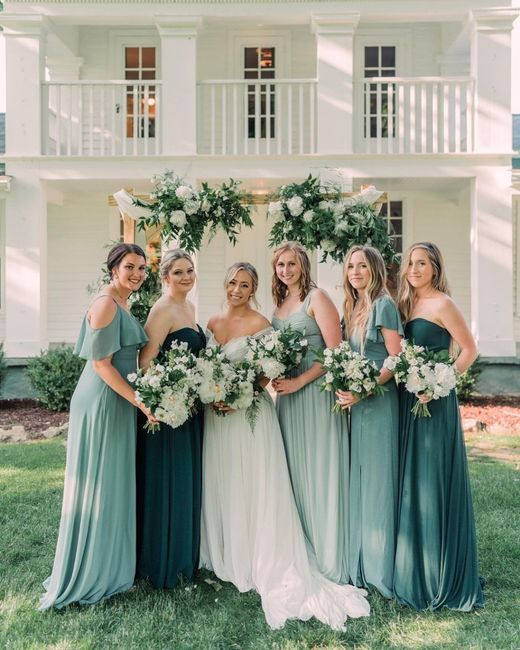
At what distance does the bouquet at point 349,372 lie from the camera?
3842mm

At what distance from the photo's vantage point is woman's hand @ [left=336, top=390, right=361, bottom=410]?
3.95 metres

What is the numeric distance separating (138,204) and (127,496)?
2.12 metres

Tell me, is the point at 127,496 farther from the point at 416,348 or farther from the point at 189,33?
the point at 189,33

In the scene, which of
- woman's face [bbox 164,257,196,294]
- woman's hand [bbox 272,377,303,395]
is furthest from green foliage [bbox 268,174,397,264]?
woman's hand [bbox 272,377,303,395]

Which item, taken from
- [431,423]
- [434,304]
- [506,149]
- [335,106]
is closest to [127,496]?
[431,423]

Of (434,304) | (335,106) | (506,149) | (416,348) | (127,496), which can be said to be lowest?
(127,496)

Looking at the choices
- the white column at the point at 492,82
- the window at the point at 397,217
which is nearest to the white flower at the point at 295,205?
the white column at the point at 492,82

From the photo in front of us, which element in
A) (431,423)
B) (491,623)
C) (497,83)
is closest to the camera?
(491,623)

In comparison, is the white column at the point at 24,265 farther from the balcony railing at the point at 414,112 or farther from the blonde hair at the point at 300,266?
the blonde hair at the point at 300,266

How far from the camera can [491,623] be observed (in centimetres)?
368

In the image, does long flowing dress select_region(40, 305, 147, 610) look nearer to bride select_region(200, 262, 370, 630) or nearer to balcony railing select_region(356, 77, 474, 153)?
bride select_region(200, 262, 370, 630)

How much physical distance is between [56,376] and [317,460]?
23.0ft

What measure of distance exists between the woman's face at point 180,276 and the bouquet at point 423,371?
4.35 feet

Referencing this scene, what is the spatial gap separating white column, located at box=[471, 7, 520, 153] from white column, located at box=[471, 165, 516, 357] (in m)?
0.52
